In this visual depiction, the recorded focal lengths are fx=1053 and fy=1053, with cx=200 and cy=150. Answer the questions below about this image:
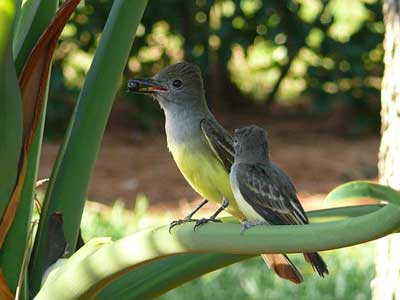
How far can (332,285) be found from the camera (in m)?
4.73

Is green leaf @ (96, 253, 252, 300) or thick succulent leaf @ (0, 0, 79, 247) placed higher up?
thick succulent leaf @ (0, 0, 79, 247)

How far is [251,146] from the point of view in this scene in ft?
6.90

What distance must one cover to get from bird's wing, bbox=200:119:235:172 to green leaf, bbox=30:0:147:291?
0.29m

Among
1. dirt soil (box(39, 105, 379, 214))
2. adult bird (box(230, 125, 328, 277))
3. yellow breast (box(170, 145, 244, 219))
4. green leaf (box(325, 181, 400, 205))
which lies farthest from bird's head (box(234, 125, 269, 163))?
dirt soil (box(39, 105, 379, 214))

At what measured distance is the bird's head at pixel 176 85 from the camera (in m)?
2.29

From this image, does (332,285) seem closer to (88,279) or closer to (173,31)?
(88,279)

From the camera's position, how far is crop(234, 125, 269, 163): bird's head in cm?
209

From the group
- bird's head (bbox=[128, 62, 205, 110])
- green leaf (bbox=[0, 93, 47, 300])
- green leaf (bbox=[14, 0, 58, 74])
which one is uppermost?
green leaf (bbox=[14, 0, 58, 74])

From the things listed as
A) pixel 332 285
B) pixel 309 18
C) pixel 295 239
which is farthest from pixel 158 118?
pixel 295 239

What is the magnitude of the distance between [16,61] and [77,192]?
0.35m

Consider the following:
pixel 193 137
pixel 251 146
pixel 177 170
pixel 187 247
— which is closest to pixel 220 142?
pixel 193 137

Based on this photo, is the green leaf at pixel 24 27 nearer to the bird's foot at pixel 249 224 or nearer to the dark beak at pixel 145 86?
the dark beak at pixel 145 86

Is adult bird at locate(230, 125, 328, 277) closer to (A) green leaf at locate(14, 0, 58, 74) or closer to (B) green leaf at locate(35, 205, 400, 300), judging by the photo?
(B) green leaf at locate(35, 205, 400, 300)

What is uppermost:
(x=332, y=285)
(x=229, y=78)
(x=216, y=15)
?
(x=216, y=15)
